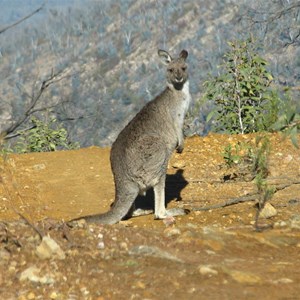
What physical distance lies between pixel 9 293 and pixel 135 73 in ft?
457

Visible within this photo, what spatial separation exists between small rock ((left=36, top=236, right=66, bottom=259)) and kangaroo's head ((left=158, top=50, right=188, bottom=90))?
3.39m

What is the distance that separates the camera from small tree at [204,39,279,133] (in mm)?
10945

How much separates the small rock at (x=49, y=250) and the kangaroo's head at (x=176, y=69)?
11.1 ft

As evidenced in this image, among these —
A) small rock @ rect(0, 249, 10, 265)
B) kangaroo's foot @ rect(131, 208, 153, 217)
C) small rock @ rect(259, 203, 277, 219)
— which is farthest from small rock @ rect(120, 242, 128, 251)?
kangaroo's foot @ rect(131, 208, 153, 217)

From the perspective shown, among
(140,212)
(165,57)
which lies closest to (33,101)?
(140,212)

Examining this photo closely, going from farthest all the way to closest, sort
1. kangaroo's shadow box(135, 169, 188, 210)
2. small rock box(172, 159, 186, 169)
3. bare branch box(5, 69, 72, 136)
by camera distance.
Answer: small rock box(172, 159, 186, 169), kangaroo's shadow box(135, 169, 188, 210), bare branch box(5, 69, 72, 136)

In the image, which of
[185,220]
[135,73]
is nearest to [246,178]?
[185,220]

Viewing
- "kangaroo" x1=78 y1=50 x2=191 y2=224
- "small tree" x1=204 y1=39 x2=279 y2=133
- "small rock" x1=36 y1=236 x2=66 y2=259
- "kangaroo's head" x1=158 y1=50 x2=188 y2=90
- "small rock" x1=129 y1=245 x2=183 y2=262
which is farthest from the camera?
"small tree" x1=204 y1=39 x2=279 y2=133

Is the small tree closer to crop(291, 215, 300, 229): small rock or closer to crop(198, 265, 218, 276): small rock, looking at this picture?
crop(291, 215, 300, 229): small rock

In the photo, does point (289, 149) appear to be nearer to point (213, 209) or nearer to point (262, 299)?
point (213, 209)

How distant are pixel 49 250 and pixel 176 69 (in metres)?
3.60

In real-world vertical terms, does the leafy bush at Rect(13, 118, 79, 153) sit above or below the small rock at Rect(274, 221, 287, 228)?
below

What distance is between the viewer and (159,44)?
159250 mm

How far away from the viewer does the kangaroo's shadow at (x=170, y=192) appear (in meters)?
8.16
